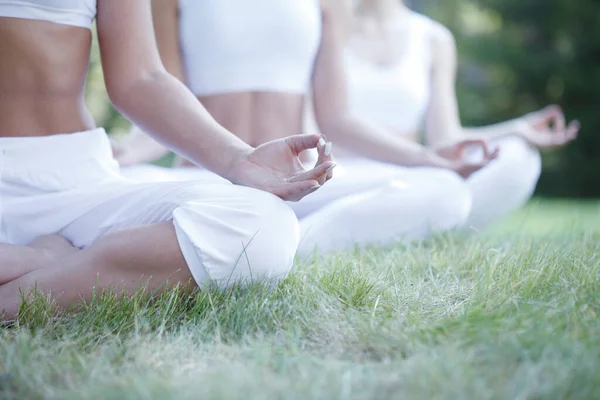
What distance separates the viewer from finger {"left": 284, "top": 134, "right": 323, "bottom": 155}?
1.59 meters

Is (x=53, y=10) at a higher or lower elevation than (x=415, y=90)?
higher

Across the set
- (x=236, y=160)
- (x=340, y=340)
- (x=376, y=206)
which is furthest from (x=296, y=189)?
(x=376, y=206)

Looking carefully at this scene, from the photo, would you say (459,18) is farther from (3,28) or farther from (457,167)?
(3,28)

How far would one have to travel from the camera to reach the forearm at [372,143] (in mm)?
2682

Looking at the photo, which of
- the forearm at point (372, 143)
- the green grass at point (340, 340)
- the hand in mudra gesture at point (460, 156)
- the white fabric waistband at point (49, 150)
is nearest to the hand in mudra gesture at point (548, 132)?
the hand in mudra gesture at point (460, 156)

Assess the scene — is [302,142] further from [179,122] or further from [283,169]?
[179,122]

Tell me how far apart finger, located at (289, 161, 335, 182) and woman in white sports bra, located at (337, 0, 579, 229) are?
162cm

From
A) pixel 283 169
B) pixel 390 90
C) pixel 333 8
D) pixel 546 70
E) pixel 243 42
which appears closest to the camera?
pixel 283 169

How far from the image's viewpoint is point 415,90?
11.9 feet

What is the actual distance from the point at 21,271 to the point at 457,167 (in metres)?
1.75

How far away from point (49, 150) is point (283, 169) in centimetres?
61

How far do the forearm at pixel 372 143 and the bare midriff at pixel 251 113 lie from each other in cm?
20

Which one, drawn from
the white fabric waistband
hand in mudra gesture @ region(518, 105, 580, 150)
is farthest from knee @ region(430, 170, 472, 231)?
the white fabric waistband

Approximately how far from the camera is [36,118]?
185cm
